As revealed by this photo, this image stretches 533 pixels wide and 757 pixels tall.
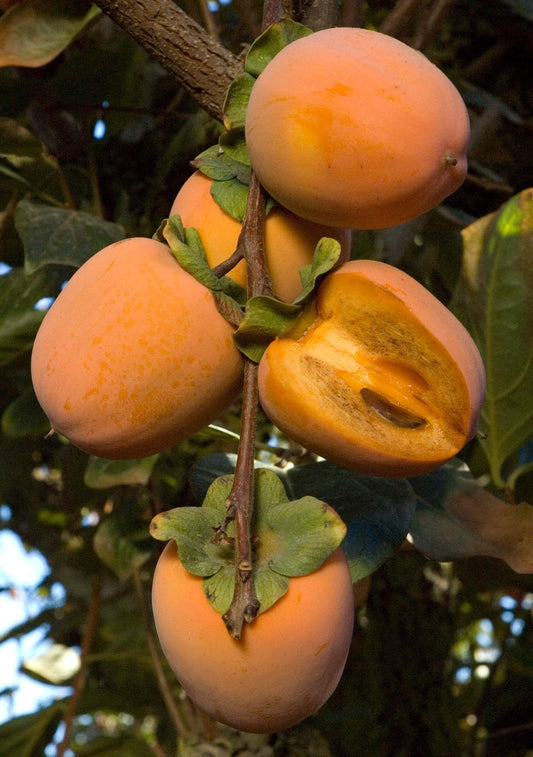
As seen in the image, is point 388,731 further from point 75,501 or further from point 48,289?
point 48,289

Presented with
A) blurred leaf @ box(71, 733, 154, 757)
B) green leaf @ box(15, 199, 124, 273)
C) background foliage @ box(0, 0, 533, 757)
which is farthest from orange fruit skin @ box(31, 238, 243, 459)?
blurred leaf @ box(71, 733, 154, 757)

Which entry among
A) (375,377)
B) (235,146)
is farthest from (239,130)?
(375,377)

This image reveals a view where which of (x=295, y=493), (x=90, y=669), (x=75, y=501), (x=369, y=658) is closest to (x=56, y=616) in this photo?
(x=90, y=669)

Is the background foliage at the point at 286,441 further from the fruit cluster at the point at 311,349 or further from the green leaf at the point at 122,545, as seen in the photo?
the fruit cluster at the point at 311,349

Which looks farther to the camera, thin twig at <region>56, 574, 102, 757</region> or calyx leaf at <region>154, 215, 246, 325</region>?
thin twig at <region>56, 574, 102, 757</region>

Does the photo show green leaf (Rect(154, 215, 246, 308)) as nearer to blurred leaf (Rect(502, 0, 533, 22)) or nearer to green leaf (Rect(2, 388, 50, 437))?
green leaf (Rect(2, 388, 50, 437))

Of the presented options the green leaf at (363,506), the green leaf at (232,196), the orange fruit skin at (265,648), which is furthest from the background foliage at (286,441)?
the green leaf at (232,196)

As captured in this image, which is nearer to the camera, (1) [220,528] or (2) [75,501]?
(1) [220,528]

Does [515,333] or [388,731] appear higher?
[515,333]
